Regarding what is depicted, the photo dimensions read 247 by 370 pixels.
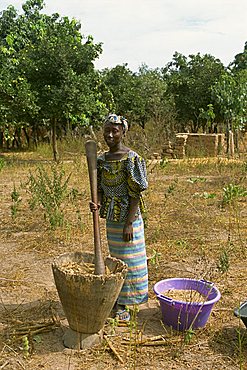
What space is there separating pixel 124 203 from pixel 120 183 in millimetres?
128

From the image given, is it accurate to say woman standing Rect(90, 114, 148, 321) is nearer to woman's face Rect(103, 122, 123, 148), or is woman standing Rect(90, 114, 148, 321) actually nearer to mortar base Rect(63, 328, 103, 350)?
woman's face Rect(103, 122, 123, 148)

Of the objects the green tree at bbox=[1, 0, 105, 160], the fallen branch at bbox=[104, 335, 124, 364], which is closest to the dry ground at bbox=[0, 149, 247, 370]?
the fallen branch at bbox=[104, 335, 124, 364]

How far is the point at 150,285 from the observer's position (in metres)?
3.68

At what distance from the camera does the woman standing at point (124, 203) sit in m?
2.89

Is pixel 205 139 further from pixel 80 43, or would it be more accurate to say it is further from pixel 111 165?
pixel 111 165

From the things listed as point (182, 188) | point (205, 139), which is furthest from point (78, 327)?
point (205, 139)

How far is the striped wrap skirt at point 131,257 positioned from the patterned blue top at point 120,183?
0.28 feet

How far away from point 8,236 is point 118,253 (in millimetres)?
2396

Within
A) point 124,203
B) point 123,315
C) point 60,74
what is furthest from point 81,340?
point 60,74

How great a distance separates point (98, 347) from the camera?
8.69 feet

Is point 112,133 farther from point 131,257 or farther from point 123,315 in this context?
point 123,315

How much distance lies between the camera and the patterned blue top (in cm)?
288

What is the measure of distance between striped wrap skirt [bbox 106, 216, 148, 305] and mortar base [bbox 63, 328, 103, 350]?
0.42m

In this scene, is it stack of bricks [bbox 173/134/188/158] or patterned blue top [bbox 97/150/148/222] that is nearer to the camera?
patterned blue top [bbox 97/150/148/222]
